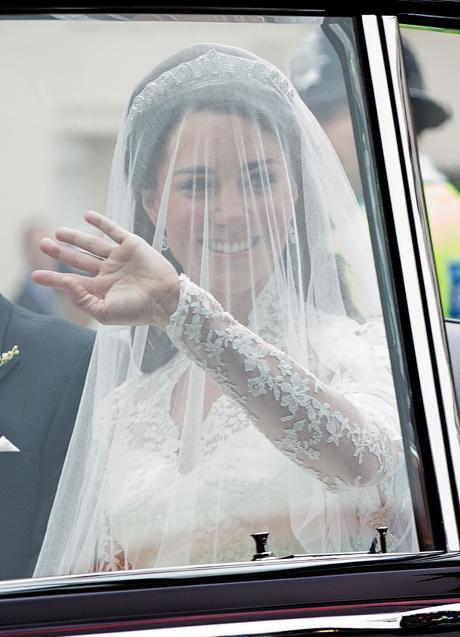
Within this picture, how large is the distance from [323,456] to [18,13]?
880 millimetres

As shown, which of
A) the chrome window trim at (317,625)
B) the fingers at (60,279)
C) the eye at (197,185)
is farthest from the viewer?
the eye at (197,185)

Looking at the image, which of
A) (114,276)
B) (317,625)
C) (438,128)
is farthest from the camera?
(438,128)

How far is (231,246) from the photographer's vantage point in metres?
1.58

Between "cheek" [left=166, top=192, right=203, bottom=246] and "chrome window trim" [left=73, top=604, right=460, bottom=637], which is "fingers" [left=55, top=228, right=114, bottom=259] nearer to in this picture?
"cheek" [left=166, top=192, right=203, bottom=246]

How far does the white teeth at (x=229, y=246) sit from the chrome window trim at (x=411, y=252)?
25cm

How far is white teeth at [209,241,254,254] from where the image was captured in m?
1.57

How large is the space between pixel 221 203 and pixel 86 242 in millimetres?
236

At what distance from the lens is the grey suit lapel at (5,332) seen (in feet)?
4.99

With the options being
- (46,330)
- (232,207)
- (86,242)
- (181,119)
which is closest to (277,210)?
(232,207)

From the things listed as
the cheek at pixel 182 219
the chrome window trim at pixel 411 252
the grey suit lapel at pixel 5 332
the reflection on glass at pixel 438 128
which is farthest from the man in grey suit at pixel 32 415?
the reflection on glass at pixel 438 128

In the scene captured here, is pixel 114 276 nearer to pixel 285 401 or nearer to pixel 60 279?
pixel 60 279

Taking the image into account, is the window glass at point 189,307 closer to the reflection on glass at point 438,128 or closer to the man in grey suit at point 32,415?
the man in grey suit at point 32,415

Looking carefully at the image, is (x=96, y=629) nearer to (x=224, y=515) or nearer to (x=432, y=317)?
(x=224, y=515)

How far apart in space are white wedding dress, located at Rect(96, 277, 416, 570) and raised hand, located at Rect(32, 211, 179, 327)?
0.04 metres
